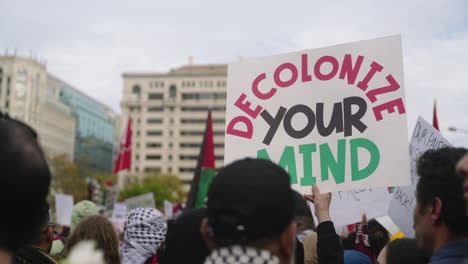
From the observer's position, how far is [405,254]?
2734 mm

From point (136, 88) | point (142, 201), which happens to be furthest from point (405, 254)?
point (136, 88)

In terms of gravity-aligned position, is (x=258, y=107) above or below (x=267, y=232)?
above

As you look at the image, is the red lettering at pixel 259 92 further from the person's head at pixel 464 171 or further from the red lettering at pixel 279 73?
the person's head at pixel 464 171

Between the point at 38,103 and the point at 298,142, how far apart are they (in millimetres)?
98303

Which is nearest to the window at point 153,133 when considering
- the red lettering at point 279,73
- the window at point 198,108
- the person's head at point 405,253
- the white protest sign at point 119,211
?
the window at point 198,108

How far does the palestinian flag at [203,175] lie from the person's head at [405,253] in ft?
22.0

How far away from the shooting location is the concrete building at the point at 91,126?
11819 cm

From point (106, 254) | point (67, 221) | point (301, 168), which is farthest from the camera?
point (67, 221)

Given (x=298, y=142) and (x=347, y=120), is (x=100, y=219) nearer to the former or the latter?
(x=298, y=142)

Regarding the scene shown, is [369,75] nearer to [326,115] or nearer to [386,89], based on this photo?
[386,89]

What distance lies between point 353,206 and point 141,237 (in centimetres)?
180

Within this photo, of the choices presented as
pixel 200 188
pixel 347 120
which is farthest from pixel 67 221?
pixel 347 120

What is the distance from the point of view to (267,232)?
1578 millimetres

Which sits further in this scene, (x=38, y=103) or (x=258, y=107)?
(x=38, y=103)
